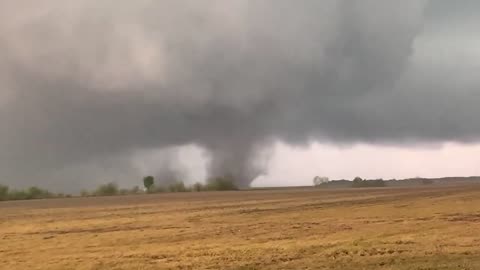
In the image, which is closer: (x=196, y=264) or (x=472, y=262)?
(x=472, y=262)

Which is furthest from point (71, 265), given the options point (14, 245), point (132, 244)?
point (14, 245)

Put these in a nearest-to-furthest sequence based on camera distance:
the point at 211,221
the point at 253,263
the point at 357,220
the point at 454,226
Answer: the point at 253,263 < the point at 454,226 < the point at 357,220 < the point at 211,221

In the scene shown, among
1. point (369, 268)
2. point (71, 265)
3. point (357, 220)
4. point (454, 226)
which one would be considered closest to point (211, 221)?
point (357, 220)

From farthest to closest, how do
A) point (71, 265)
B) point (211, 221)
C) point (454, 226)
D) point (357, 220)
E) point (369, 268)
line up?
point (211, 221) < point (357, 220) < point (454, 226) < point (71, 265) < point (369, 268)

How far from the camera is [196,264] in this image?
34312mm

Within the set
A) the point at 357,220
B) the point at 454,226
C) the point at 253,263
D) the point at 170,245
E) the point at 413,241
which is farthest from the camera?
the point at 357,220

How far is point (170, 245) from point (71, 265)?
396 inches

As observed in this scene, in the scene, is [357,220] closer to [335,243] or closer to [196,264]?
[335,243]

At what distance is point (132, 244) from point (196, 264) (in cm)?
1388

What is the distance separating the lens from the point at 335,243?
40.3 m

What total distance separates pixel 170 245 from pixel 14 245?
14.4 metres

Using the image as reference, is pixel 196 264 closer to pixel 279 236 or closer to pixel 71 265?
pixel 71 265

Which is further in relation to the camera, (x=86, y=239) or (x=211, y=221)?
(x=211, y=221)

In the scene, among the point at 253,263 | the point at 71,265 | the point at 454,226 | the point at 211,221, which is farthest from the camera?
the point at 211,221
